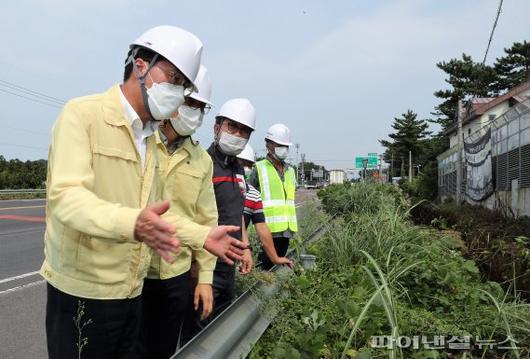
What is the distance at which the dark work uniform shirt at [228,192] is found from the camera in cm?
351

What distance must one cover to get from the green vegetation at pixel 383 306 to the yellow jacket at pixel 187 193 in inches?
24.2

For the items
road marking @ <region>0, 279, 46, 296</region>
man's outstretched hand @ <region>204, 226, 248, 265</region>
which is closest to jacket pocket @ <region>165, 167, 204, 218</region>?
man's outstretched hand @ <region>204, 226, 248, 265</region>

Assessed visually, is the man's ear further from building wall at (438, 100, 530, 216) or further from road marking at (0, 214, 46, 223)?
road marking at (0, 214, 46, 223)

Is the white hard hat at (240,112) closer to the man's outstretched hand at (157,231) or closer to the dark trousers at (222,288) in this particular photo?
the dark trousers at (222,288)

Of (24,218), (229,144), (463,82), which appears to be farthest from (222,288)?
(463,82)

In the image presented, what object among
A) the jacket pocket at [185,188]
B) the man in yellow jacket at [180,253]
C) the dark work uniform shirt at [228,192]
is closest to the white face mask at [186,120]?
the man in yellow jacket at [180,253]

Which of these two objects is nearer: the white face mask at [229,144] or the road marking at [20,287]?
the white face mask at [229,144]

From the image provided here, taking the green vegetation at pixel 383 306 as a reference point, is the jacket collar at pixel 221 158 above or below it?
above

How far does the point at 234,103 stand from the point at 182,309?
1743mm

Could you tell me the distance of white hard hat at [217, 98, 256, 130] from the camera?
12.3 feet

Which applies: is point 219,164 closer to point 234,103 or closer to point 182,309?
point 234,103

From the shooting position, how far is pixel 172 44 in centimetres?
210

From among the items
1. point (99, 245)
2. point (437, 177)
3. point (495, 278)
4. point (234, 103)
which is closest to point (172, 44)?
point (99, 245)

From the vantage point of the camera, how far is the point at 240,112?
3.80 metres
